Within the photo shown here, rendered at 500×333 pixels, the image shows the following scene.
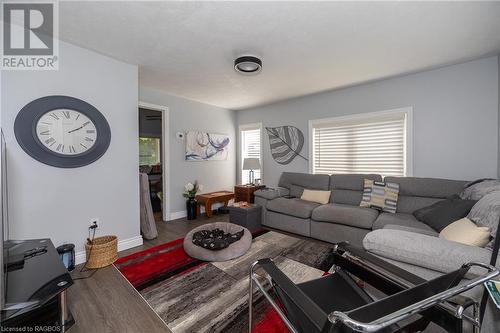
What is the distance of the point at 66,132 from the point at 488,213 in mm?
3849

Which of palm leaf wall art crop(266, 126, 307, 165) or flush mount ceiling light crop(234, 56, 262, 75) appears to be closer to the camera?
flush mount ceiling light crop(234, 56, 262, 75)

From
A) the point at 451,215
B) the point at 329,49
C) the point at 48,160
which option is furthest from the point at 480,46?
the point at 48,160

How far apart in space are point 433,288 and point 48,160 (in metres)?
3.17

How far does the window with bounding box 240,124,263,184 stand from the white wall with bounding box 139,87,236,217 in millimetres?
307

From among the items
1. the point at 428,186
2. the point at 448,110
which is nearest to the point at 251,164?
the point at 428,186

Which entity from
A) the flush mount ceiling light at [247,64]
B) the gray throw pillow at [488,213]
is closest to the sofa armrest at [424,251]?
the gray throw pillow at [488,213]

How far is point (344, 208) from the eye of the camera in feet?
9.61

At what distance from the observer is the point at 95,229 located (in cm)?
252

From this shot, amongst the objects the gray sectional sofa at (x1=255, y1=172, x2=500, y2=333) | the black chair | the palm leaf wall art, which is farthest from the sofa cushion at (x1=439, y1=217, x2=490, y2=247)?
the palm leaf wall art

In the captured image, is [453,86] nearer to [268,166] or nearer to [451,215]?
[451,215]

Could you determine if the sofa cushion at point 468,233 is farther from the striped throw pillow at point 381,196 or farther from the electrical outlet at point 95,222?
the electrical outlet at point 95,222

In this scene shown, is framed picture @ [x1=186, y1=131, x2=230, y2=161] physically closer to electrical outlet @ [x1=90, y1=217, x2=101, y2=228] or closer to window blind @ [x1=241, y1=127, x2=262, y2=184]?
window blind @ [x1=241, y1=127, x2=262, y2=184]

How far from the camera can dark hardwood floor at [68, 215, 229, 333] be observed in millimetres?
1514

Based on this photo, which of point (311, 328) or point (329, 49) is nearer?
point (311, 328)
